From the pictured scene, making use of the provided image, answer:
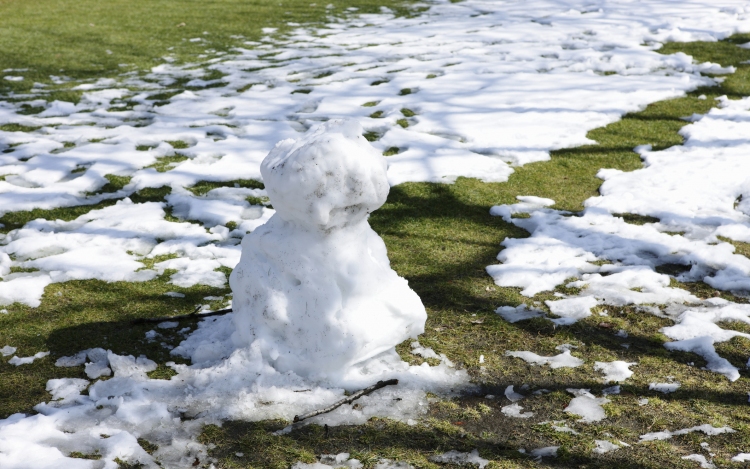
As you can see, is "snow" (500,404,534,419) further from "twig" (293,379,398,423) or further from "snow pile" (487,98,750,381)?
"snow pile" (487,98,750,381)

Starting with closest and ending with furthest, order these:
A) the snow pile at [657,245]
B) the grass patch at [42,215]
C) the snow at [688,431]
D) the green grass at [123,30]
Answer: the snow at [688,431]
the snow pile at [657,245]
the grass patch at [42,215]
the green grass at [123,30]

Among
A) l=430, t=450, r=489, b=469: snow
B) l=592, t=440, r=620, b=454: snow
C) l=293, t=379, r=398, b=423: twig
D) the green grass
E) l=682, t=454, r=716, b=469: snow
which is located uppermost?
the green grass

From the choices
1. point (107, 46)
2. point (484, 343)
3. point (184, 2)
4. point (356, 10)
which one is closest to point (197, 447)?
point (484, 343)

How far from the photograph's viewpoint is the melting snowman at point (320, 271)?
293cm

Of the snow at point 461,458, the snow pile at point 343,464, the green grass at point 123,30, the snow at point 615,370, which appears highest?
the green grass at point 123,30

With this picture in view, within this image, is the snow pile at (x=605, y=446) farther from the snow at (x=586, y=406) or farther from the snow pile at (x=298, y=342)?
the snow pile at (x=298, y=342)

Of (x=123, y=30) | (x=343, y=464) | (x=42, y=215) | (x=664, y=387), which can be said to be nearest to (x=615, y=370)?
(x=664, y=387)

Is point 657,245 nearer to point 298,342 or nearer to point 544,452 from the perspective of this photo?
point 544,452

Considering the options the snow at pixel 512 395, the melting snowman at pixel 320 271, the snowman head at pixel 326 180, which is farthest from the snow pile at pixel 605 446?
the snowman head at pixel 326 180

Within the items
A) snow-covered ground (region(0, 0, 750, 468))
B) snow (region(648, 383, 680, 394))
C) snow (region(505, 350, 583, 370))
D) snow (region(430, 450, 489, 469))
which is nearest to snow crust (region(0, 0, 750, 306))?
snow-covered ground (region(0, 0, 750, 468))

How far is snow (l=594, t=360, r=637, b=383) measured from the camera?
3.17 meters

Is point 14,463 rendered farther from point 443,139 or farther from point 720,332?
point 443,139

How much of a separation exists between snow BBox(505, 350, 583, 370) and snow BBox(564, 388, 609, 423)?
21 cm

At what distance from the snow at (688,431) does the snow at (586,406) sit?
0.20 metres
